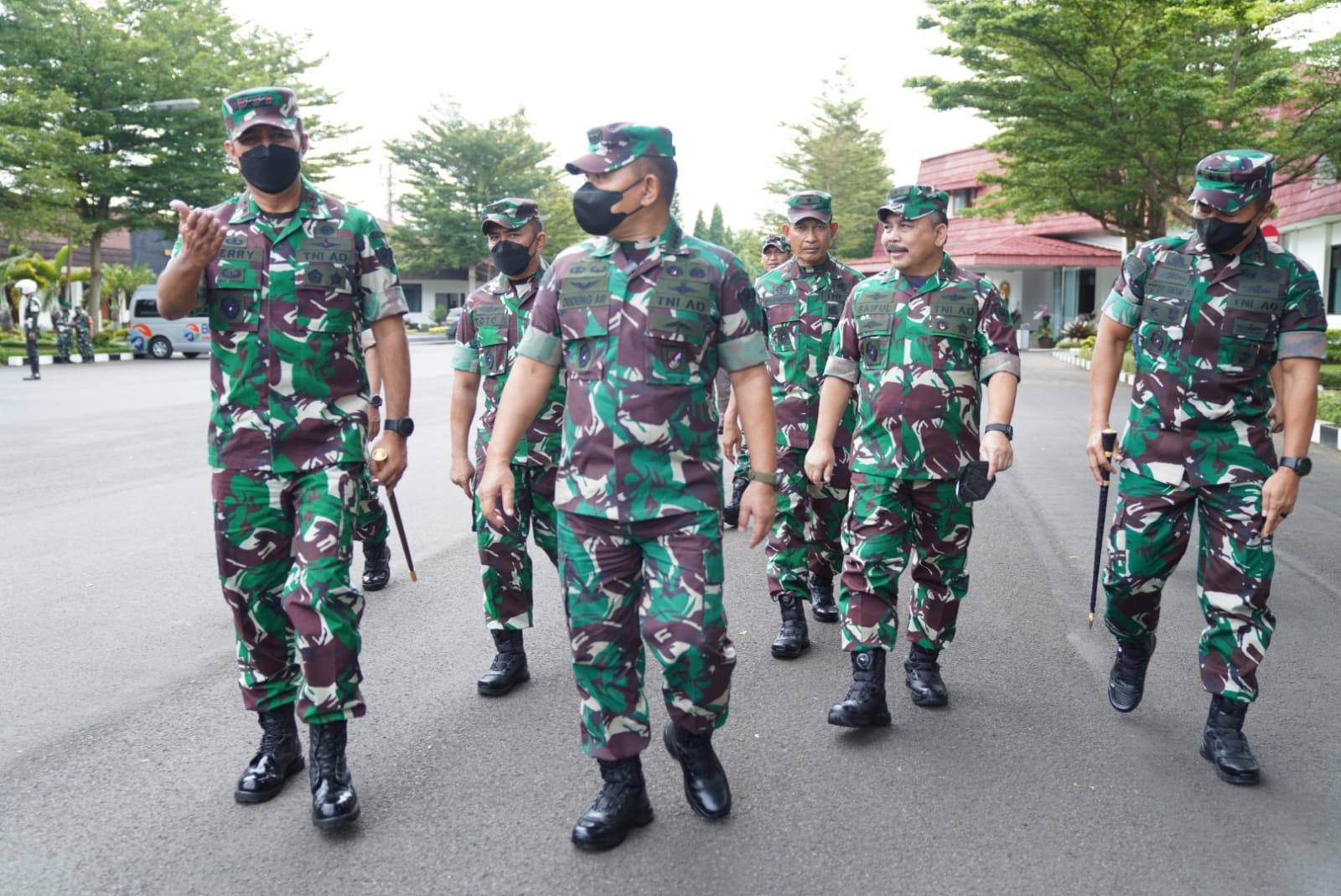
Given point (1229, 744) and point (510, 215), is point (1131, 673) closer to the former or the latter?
point (1229, 744)

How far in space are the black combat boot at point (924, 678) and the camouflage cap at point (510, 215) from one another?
2.33 metres

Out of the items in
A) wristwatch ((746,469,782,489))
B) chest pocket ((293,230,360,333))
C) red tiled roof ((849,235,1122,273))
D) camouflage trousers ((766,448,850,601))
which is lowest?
camouflage trousers ((766,448,850,601))

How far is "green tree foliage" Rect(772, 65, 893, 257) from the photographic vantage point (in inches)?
2339

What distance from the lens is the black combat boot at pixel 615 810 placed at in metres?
3.13

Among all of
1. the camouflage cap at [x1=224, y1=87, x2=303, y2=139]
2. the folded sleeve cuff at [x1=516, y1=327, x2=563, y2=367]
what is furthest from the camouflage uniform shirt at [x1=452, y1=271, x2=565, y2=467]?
the camouflage cap at [x1=224, y1=87, x2=303, y2=139]

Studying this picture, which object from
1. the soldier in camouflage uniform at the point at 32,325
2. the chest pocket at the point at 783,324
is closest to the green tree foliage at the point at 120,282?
the soldier in camouflage uniform at the point at 32,325

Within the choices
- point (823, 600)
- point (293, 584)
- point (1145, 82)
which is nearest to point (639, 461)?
point (293, 584)

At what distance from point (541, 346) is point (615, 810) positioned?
137cm

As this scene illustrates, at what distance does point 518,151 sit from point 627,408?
57.6 metres

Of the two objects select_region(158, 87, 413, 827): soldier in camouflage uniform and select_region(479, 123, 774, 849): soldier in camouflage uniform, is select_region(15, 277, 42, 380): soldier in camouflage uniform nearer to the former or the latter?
select_region(158, 87, 413, 827): soldier in camouflage uniform

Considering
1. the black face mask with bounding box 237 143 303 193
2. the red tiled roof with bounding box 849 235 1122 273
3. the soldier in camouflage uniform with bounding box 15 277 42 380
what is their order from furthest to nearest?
the red tiled roof with bounding box 849 235 1122 273, the soldier in camouflage uniform with bounding box 15 277 42 380, the black face mask with bounding box 237 143 303 193

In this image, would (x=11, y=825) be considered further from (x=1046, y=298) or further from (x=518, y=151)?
(x=518, y=151)

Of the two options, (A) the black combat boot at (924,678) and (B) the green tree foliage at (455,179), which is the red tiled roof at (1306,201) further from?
(B) the green tree foliage at (455,179)

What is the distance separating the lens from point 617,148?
10.6 feet
